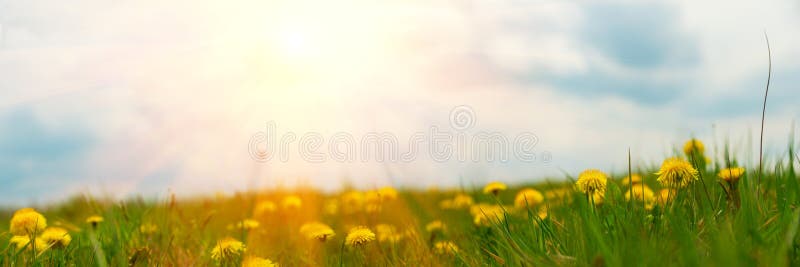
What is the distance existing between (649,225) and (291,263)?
1937 mm

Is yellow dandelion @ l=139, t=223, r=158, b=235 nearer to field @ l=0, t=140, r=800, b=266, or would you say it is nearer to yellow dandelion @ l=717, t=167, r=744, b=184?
field @ l=0, t=140, r=800, b=266

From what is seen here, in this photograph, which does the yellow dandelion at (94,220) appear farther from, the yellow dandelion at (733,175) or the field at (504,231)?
the yellow dandelion at (733,175)

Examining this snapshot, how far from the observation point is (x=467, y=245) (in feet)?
11.5

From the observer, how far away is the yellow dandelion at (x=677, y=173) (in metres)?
2.80

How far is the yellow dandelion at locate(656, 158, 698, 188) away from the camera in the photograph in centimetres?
280

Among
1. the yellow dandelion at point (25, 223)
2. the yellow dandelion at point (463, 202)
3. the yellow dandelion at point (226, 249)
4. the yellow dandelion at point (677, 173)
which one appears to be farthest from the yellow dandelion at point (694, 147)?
the yellow dandelion at point (25, 223)

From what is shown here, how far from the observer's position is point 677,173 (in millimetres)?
2818

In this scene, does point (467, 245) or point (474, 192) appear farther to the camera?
point (474, 192)

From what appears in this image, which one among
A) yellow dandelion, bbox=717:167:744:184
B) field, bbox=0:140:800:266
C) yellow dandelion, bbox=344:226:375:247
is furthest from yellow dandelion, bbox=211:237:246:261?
yellow dandelion, bbox=717:167:744:184

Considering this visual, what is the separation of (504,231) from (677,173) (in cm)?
87

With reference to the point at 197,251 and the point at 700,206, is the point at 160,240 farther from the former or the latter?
the point at 700,206

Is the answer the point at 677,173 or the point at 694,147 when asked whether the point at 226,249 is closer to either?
the point at 677,173

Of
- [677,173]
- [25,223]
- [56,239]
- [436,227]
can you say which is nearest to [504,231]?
[677,173]

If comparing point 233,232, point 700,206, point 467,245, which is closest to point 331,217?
point 233,232
